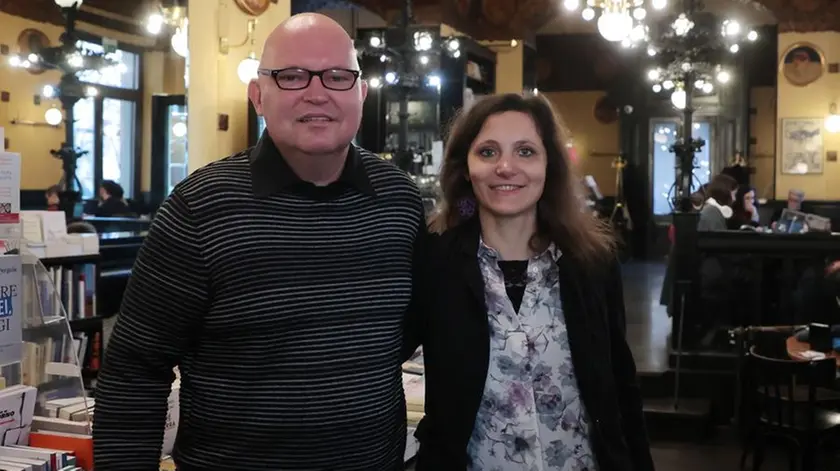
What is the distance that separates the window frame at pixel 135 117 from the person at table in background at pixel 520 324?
4947 millimetres

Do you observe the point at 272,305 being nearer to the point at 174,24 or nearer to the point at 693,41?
the point at 174,24

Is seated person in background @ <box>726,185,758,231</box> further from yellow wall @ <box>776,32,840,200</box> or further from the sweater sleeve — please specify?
the sweater sleeve

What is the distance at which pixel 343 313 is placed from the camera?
1.76m

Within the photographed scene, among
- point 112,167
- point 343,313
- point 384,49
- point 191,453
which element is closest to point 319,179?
point 343,313

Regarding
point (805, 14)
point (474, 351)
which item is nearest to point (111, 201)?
point (474, 351)

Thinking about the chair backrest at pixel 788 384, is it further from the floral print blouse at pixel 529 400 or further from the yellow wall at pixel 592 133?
the yellow wall at pixel 592 133

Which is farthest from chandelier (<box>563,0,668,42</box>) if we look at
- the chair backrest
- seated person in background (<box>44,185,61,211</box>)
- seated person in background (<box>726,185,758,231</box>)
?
seated person in background (<box>44,185,61,211</box>)

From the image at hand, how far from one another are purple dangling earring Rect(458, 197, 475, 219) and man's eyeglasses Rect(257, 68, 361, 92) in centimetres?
50

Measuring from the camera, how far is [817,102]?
44.9 feet

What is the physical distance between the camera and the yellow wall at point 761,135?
1642 cm

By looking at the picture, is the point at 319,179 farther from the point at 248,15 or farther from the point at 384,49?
the point at 384,49

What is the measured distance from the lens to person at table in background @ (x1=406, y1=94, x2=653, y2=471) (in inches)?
76.4

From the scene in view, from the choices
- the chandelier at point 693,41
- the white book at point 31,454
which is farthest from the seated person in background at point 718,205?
the white book at point 31,454

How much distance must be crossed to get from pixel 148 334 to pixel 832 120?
13.7 metres
